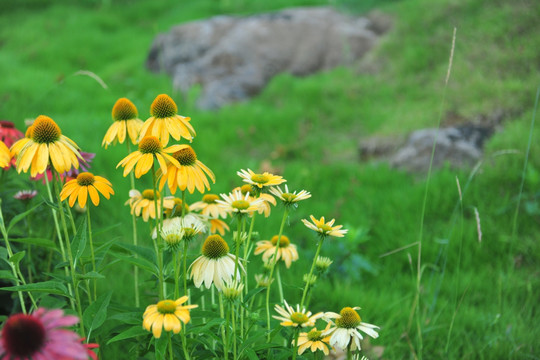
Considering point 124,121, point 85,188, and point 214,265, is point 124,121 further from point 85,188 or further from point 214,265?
point 214,265

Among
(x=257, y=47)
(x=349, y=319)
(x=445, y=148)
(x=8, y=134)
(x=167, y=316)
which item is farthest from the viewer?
(x=257, y=47)

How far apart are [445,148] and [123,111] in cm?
273

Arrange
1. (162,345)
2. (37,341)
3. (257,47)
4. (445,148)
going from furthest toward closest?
1. (257,47)
2. (445,148)
3. (162,345)
4. (37,341)

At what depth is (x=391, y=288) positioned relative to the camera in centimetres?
255

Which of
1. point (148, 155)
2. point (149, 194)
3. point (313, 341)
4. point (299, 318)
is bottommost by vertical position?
point (313, 341)

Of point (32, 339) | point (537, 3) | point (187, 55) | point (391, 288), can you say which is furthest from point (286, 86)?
point (32, 339)

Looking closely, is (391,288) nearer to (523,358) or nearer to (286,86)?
(523,358)

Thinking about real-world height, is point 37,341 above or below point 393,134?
above

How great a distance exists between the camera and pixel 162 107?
1.25 m

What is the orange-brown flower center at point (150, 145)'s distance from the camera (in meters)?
1.13

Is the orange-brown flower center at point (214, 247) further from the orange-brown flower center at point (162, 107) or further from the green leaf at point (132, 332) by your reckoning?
the orange-brown flower center at point (162, 107)

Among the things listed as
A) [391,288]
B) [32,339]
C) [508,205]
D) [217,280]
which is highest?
[32,339]

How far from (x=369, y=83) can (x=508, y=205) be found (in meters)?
2.50

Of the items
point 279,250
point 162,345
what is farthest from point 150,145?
point 279,250
